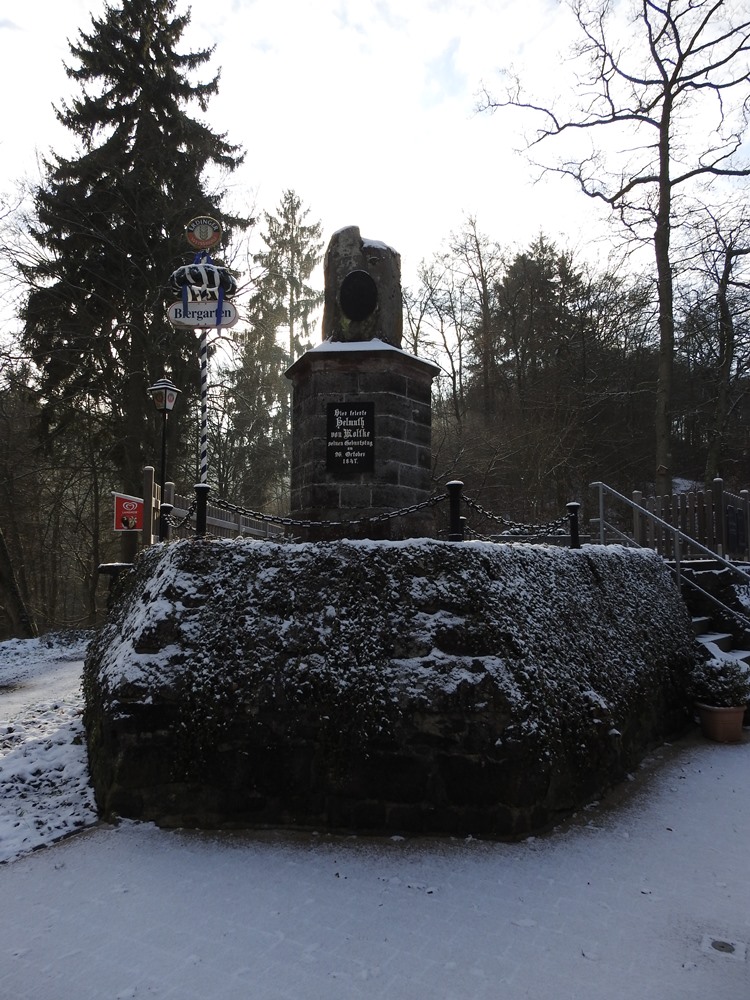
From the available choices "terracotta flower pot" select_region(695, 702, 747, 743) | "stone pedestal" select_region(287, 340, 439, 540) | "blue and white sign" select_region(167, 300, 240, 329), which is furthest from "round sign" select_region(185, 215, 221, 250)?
"terracotta flower pot" select_region(695, 702, 747, 743)

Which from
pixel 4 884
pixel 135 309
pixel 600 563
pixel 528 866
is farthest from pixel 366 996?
pixel 135 309

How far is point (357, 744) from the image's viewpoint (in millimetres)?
4156

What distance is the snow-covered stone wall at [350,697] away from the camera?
4.08 m

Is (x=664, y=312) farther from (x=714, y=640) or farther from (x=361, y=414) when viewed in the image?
(x=361, y=414)

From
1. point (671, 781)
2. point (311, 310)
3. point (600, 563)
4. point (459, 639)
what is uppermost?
point (311, 310)

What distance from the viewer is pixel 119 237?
53.8ft

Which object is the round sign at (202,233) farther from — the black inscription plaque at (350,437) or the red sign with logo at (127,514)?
the black inscription plaque at (350,437)

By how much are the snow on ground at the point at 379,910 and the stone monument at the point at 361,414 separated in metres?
3.96

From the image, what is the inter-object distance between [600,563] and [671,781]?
2073mm

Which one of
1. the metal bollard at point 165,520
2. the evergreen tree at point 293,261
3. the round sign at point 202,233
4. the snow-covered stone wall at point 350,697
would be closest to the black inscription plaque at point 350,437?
the metal bollard at point 165,520

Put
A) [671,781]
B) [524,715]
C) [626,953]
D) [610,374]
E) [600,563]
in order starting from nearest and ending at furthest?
1. [626,953]
2. [524,715]
3. [671,781]
4. [600,563]
5. [610,374]

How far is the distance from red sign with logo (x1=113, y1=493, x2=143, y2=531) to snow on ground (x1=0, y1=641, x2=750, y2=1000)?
21.0ft

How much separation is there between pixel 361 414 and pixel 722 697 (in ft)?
16.4

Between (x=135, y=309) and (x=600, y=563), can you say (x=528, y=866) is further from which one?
(x=135, y=309)
